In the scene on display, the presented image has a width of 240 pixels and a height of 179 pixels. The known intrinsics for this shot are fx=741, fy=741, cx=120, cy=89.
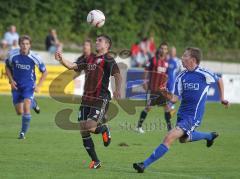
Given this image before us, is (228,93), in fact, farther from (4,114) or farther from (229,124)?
(4,114)

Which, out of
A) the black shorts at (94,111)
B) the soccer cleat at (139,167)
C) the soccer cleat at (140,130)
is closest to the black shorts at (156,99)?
the soccer cleat at (140,130)

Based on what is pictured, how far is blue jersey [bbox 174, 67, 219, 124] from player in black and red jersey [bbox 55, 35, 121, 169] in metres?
1.07

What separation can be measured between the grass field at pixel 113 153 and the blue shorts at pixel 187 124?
2.33 feet

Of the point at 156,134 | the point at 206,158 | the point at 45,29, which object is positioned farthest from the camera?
the point at 45,29

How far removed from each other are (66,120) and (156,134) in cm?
376

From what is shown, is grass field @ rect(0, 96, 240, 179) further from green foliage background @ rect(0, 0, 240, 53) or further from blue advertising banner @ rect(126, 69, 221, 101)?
green foliage background @ rect(0, 0, 240, 53)

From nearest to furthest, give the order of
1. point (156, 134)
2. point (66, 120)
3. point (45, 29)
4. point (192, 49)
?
1. point (192, 49)
2. point (156, 134)
3. point (66, 120)
4. point (45, 29)

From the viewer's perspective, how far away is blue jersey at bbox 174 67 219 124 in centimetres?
1228

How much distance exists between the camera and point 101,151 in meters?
15.0

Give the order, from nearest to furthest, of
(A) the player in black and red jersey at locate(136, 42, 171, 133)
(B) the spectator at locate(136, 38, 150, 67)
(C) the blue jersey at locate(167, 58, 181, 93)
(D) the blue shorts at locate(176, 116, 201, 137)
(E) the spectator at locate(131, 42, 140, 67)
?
(D) the blue shorts at locate(176, 116, 201, 137), (A) the player in black and red jersey at locate(136, 42, 171, 133), (C) the blue jersey at locate(167, 58, 181, 93), (B) the spectator at locate(136, 38, 150, 67), (E) the spectator at locate(131, 42, 140, 67)

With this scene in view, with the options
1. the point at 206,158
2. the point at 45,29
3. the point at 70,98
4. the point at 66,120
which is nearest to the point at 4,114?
the point at 66,120

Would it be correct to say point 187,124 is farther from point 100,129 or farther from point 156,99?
point 156,99

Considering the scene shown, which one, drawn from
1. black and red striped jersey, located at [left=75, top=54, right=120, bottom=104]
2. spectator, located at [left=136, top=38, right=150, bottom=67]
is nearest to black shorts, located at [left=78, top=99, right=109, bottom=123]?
black and red striped jersey, located at [left=75, top=54, right=120, bottom=104]

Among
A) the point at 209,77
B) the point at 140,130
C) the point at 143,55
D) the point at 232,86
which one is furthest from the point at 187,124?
the point at 143,55
